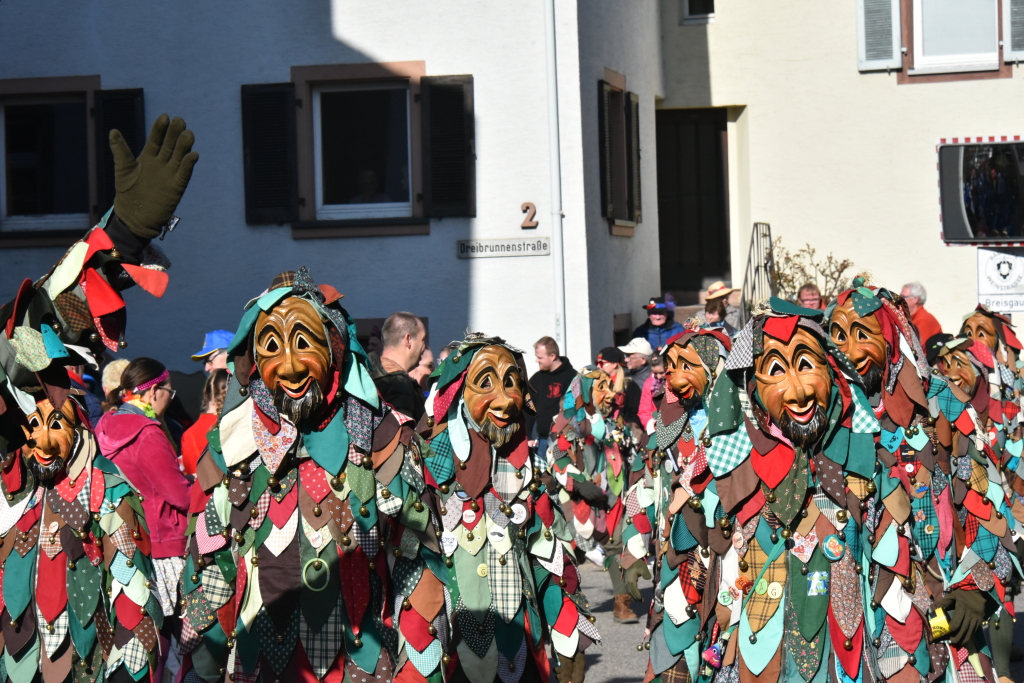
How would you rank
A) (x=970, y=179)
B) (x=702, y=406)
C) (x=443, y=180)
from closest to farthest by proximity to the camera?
1. (x=702, y=406)
2. (x=443, y=180)
3. (x=970, y=179)

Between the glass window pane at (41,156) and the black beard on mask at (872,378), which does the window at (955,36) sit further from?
the black beard on mask at (872,378)

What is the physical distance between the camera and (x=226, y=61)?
1391 cm

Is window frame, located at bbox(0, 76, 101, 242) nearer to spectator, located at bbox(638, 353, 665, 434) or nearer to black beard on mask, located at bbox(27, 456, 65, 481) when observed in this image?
spectator, located at bbox(638, 353, 665, 434)

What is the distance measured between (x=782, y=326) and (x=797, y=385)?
0.76ft

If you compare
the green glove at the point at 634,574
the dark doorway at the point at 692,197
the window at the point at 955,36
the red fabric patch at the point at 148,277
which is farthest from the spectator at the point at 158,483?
the window at the point at 955,36

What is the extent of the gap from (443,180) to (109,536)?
8.74 metres

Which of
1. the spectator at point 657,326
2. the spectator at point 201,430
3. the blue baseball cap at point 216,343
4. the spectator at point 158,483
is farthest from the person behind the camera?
the spectator at point 657,326

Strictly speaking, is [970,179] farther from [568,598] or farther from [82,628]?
[82,628]

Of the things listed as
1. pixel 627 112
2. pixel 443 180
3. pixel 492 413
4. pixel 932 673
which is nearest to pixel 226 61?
pixel 443 180

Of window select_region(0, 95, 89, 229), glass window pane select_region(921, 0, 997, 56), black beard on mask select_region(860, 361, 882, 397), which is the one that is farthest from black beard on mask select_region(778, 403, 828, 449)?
glass window pane select_region(921, 0, 997, 56)

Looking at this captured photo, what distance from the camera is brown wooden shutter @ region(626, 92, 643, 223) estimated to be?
631 inches

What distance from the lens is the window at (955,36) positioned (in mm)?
17922

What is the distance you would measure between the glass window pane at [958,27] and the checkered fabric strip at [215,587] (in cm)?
1589

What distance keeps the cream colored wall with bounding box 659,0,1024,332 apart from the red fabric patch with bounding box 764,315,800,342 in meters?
14.1
